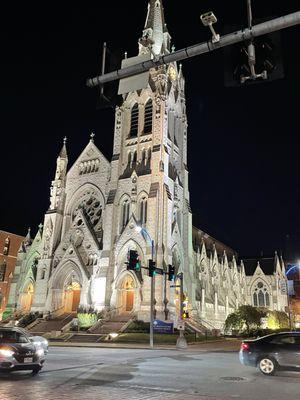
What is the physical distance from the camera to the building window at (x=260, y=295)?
82188mm

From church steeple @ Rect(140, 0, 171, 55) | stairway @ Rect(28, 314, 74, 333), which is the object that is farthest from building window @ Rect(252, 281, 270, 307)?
church steeple @ Rect(140, 0, 171, 55)

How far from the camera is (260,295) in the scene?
83125 mm

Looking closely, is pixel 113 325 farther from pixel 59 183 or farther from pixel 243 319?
pixel 59 183

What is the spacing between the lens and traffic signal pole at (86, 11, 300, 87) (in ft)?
26.9

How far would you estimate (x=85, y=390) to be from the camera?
10156 mm

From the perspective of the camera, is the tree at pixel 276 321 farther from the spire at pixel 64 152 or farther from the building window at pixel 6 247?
the building window at pixel 6 247

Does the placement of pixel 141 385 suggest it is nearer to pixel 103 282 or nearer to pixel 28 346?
pixel 28 346

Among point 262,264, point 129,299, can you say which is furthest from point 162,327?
point 262,264

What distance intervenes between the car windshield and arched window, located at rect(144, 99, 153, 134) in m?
41.1

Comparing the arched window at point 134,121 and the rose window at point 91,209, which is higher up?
the arched window at point 134,121

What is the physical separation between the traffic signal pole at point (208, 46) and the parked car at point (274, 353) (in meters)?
10.0

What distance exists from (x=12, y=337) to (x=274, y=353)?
8.86 m

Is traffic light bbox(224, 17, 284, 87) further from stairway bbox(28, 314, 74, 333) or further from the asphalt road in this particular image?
stairway bbox(28, 314, 74, 333)

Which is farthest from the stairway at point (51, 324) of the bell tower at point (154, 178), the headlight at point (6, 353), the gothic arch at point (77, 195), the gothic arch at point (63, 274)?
the headlight at point (6, 353)
